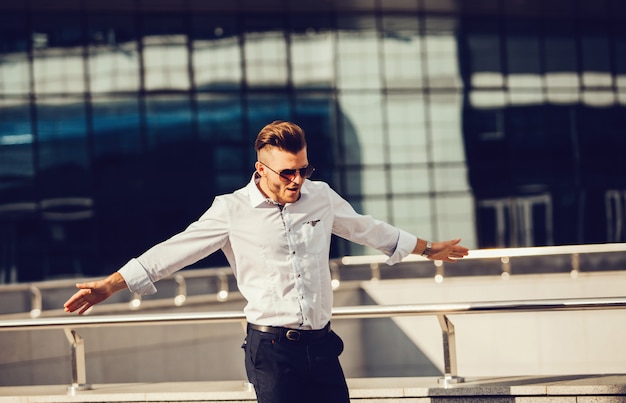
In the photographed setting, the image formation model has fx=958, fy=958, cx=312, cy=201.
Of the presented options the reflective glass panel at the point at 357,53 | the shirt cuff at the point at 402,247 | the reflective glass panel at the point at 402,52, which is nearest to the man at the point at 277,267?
the shirt cuff at the point at 402,247

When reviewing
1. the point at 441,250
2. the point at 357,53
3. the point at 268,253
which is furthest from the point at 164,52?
the point at 268,253

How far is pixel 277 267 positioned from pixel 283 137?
0.57 metres

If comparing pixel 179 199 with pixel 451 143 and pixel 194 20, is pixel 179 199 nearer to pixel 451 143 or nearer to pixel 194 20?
pixel 194 20

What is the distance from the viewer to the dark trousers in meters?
4.11

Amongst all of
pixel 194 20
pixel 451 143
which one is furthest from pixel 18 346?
pixel 451 143

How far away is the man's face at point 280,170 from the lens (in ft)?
13.4

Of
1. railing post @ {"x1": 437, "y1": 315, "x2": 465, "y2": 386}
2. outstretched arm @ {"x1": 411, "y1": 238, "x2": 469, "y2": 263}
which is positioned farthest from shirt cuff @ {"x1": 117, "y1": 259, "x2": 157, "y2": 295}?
railing post @ {"x1": 437, "y1": 315, "x2": 465, "y2": 386}

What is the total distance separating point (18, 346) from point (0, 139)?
18.4 meters

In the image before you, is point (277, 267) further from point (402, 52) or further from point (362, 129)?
point (402, 52)

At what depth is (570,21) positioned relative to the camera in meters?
33.1

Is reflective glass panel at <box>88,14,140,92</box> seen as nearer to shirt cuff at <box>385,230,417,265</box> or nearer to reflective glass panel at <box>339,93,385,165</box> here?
reflective glass panel at <box>339,93,385,165</box>

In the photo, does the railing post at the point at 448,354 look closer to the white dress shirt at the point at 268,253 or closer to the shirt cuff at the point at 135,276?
the white dress shirt at the point at 268,253

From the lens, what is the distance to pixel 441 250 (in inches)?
189

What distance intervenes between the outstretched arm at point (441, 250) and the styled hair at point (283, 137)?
95 centimetres
